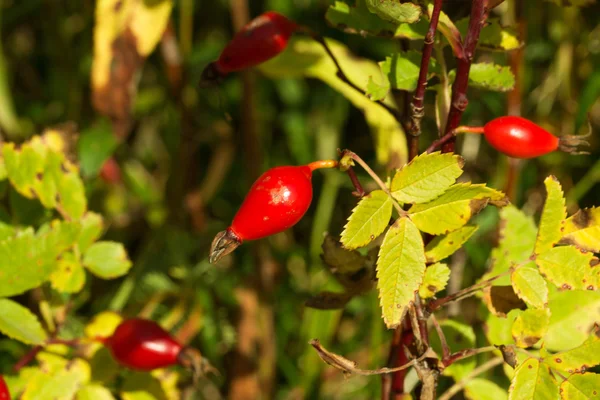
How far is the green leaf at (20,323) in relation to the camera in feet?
3.00

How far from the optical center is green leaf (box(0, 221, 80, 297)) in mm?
914

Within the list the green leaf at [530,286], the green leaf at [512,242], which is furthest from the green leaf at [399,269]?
the green leaf at [512,242]

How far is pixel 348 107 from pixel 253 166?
17.2 inches

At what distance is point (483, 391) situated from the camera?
896 mm

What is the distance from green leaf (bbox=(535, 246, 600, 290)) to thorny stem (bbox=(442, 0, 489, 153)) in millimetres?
159

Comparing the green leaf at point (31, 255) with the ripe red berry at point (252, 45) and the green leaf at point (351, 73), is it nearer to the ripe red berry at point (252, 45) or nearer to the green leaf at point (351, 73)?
the ripe red berry at point (252, 45)

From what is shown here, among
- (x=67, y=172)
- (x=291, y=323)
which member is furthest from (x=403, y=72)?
(x=291, y=323)

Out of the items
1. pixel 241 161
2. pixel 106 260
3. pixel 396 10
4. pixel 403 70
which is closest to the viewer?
pixel 396 10

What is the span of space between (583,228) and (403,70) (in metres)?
0.26

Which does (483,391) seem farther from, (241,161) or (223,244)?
(241,161)

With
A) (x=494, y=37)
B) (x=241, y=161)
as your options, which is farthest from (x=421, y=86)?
(x=241, y=161)

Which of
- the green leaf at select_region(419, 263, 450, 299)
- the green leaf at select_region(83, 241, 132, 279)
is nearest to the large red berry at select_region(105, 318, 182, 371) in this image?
the green leaf at select_region(83, 241, 132, 279)

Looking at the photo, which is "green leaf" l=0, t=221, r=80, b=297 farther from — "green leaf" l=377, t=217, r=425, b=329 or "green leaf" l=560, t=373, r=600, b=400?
"green leaf" l=560, t=373, r=600, b=400

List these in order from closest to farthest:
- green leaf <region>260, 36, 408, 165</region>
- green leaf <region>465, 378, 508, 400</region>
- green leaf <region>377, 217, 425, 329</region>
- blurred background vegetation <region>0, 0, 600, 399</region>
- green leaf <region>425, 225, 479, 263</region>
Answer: green leaf <region>377, 217, 425, 329</region>
green leaf <region>425, 225, 479, 263</region>
green leaf <region>465, 378, 508, 400</region>
green leaf <region>260, 36, 408, 165</region>
blurred background vegetation <region>0, 0, 600, 399</region>
